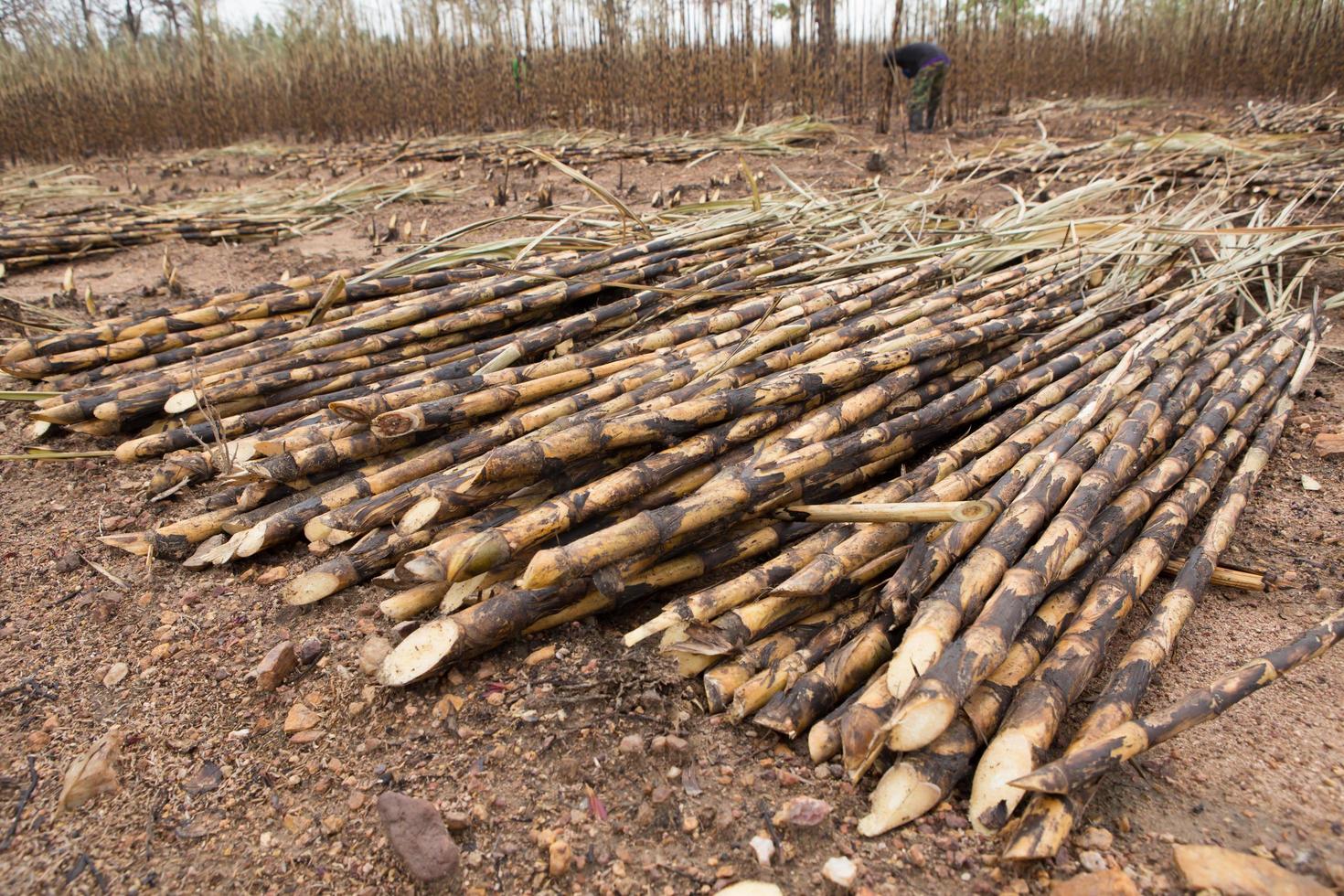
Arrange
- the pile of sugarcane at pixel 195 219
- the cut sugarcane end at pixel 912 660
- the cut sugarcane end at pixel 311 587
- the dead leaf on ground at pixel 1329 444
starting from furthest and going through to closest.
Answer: the pile of sugarcane at pixel 195 219 → the dead leaf on ground at pixel 1329 444 → the cut sugarcane end at pixel 311 587 → the cut sugarcane end at pixel 912 660

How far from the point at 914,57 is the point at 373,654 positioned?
24.1 ft

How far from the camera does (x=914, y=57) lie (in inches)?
277

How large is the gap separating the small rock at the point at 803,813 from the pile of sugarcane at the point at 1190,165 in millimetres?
3881

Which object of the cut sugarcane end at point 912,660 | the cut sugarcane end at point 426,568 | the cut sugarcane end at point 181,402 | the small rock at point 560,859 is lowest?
the small rock at point 560,859

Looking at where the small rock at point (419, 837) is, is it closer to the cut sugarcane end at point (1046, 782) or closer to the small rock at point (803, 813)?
the small rock at point (803, 813)

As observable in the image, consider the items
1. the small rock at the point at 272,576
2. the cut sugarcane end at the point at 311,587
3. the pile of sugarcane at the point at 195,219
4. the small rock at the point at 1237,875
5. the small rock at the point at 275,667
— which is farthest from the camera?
the pile of sugarcane at the point at 195,219

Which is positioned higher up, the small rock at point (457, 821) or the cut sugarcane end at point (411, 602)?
the cut sugarcane end at point (411, 602)

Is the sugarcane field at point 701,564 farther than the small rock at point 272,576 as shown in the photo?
No

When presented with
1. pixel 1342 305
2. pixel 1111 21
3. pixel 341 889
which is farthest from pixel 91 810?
pixel 1111 21

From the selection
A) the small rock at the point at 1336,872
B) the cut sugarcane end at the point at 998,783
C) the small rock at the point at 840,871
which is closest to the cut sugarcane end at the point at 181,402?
the small rock at the point at 840,871

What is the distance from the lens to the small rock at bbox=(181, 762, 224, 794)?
4.29 feet

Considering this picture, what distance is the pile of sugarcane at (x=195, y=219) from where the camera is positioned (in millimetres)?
4184

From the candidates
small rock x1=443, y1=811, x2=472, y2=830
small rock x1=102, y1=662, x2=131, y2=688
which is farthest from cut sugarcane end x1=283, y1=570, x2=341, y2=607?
small rock x1=443, y1=811, x2=472, y2=830

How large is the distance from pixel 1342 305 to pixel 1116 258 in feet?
2.86
